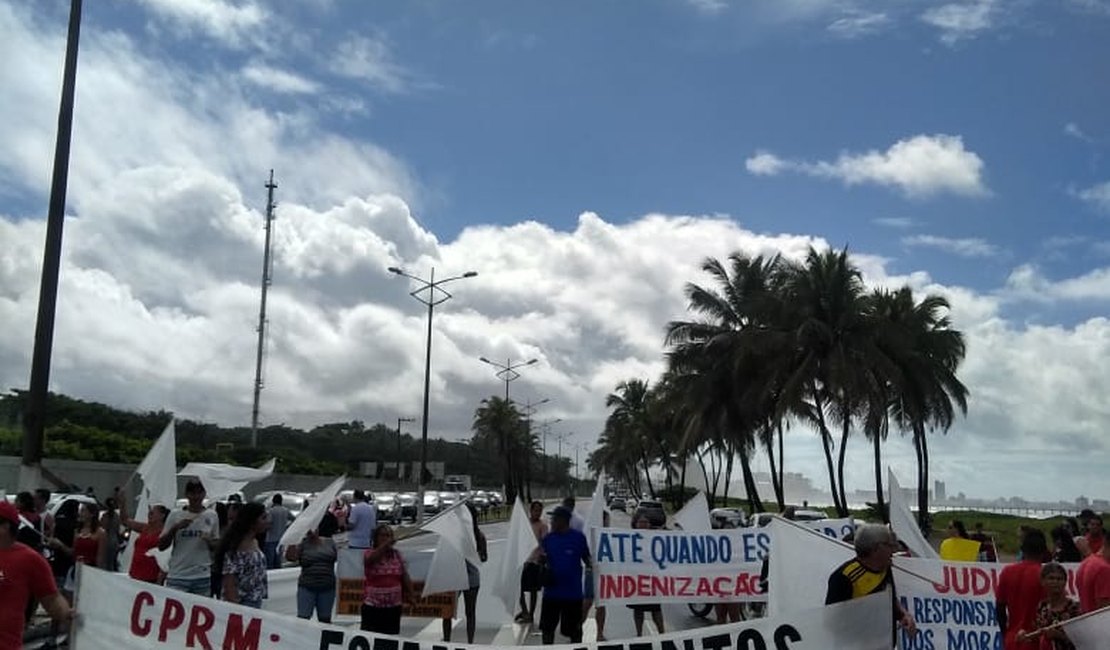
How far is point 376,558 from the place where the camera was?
9133 millimetres

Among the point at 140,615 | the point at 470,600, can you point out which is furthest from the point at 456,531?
the point at 140,615

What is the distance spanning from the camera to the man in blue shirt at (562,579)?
10.0 m

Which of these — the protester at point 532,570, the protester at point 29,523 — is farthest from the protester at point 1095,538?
the protester at point 29,523

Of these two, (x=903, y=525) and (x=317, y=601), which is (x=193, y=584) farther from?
(x=903, y=525)

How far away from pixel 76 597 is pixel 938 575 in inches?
256

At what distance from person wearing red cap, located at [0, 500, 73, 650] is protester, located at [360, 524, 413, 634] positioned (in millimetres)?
3181

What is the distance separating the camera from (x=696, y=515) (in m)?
15.0

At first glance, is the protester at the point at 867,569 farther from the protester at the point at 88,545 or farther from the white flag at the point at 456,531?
the protester at the point at 88,545

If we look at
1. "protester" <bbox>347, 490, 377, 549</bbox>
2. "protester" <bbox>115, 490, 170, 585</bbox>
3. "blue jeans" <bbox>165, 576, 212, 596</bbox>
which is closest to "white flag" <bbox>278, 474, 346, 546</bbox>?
"protester" <bbox>347, 490, 377, 549</bbox>

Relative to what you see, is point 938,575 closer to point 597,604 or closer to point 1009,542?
point 597,604

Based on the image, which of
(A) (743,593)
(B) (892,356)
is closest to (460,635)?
(A) (743,593)

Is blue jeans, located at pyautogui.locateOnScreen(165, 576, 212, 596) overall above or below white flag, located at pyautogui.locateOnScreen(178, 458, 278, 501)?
below

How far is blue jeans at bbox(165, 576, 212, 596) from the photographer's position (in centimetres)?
938

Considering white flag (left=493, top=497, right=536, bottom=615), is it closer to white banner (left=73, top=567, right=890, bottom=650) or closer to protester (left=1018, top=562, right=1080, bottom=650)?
white banner (left=73, top=567, right=890, bottom=650)
